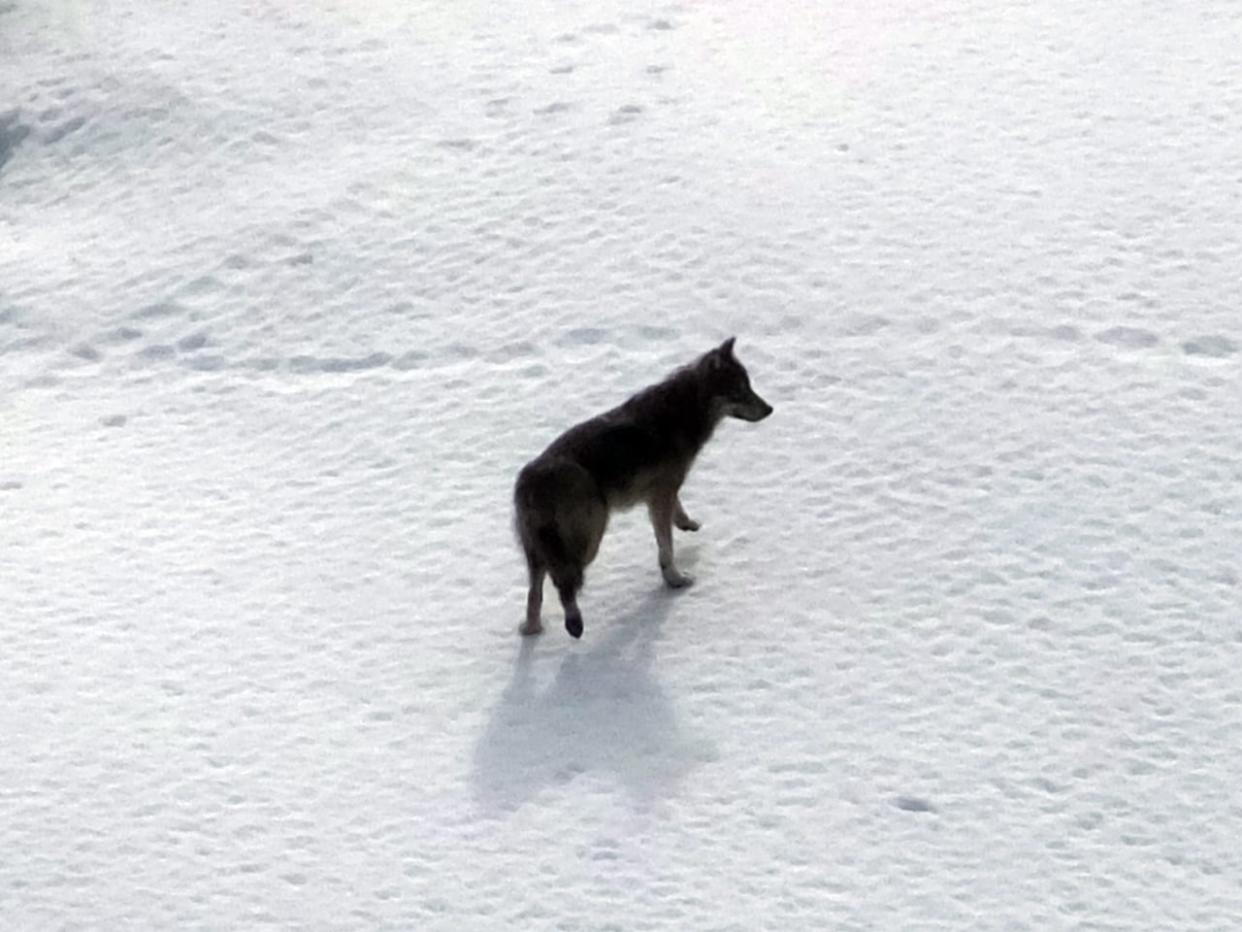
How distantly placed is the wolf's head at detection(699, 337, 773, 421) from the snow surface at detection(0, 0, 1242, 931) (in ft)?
1.46

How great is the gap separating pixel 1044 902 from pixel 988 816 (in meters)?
0.33

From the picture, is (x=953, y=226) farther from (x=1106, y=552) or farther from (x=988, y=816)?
(x=988, y=816)

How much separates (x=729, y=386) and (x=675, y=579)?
0.59 m

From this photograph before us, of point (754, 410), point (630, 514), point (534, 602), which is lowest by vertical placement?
point (630, 514)

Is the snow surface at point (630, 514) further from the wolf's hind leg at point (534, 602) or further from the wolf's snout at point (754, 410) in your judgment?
the wolf's snout at point (754, 410)

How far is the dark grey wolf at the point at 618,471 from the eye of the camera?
20.3 ft

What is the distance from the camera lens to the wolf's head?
6.65 metres

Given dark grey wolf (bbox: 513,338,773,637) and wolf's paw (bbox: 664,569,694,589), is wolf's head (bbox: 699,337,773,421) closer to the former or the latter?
dark grey wolf (bbox: 513,338,773,637)

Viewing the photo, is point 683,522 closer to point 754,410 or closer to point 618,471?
point 754,410

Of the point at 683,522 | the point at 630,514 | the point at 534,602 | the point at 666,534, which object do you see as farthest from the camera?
the point at 630,514

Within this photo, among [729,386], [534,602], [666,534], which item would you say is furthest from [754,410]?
[534,602]

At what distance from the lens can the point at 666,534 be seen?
6.63 m

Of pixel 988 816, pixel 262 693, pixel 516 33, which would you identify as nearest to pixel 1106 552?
pixel 988 816

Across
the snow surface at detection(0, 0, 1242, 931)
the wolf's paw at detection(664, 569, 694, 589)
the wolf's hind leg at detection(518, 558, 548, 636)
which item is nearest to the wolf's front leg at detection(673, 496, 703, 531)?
the snow surface at detection(0, 0, 1242, 931)
